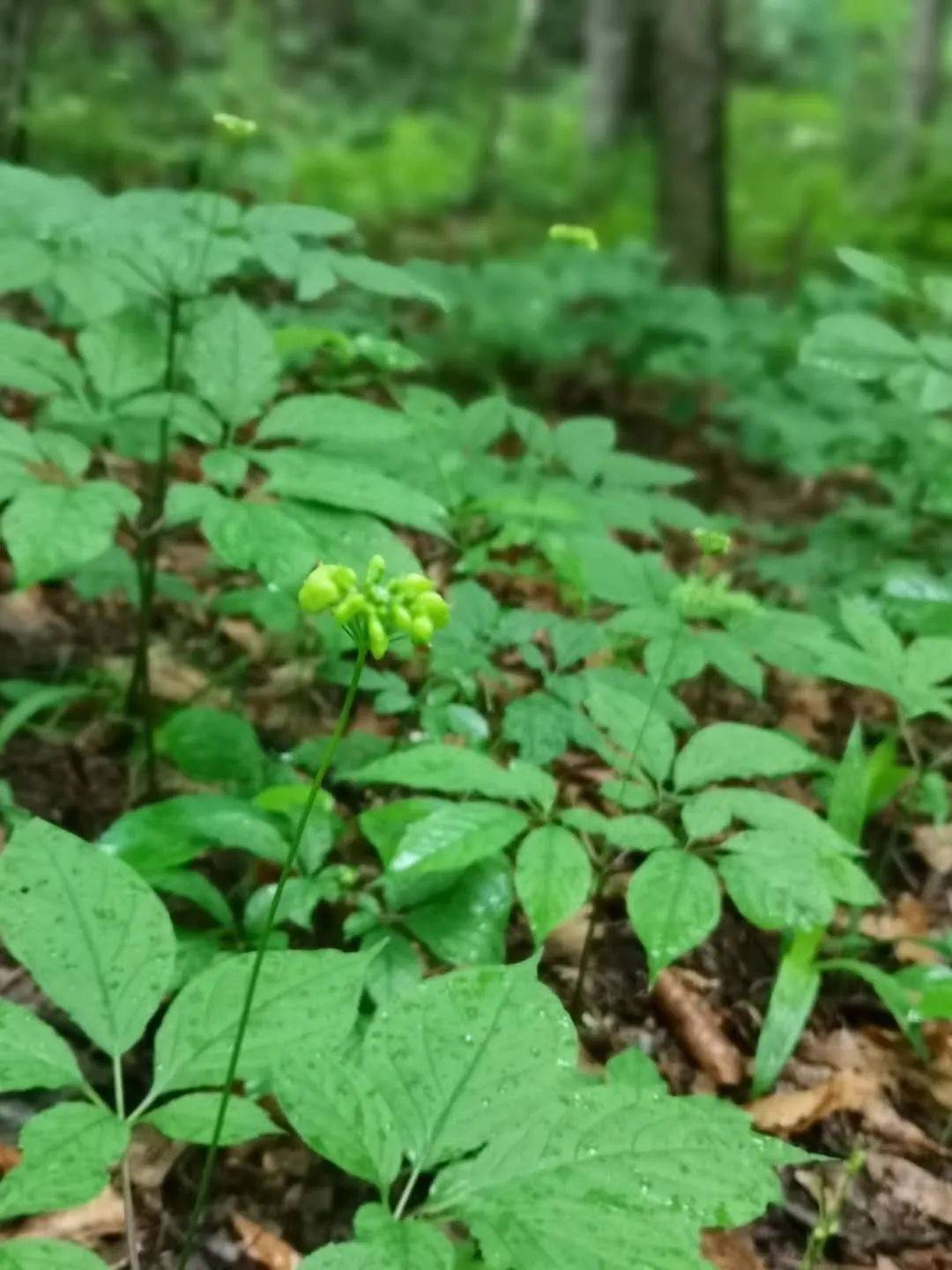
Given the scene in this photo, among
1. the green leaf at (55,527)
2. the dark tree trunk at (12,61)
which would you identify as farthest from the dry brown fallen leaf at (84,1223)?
the dark tree trunk at (12,61)

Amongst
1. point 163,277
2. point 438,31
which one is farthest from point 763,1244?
point 438,31

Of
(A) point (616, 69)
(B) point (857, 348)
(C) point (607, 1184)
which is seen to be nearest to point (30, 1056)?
(C) point (607, 1184)

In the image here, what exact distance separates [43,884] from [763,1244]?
969mm

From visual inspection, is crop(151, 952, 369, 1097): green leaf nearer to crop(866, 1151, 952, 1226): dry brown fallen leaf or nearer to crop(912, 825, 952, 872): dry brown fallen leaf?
crop(866, 1151, 952, 1226): dry brown fallen leaf

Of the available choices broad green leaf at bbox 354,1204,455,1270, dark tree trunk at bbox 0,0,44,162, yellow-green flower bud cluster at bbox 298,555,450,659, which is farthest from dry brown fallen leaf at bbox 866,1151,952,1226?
dark tree trunk at bbox 0,0,44,162

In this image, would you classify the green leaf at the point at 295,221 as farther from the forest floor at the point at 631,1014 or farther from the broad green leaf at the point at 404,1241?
the broad green leaf at the point at 404,1241

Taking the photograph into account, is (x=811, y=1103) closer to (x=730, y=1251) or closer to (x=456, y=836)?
(x=730, y=1251)

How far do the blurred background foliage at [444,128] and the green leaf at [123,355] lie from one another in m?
2.40

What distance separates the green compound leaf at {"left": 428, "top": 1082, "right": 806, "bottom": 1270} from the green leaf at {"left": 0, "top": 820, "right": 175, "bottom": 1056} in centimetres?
31

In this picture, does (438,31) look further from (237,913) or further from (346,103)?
(237,913)

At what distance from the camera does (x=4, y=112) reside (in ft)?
11.2

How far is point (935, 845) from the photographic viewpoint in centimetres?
215

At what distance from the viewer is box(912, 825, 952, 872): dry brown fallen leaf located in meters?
2.13

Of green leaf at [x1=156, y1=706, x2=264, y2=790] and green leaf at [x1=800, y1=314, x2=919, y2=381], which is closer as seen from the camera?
green leaf at [x1=156, y1=706, x2=264, y2=790]
